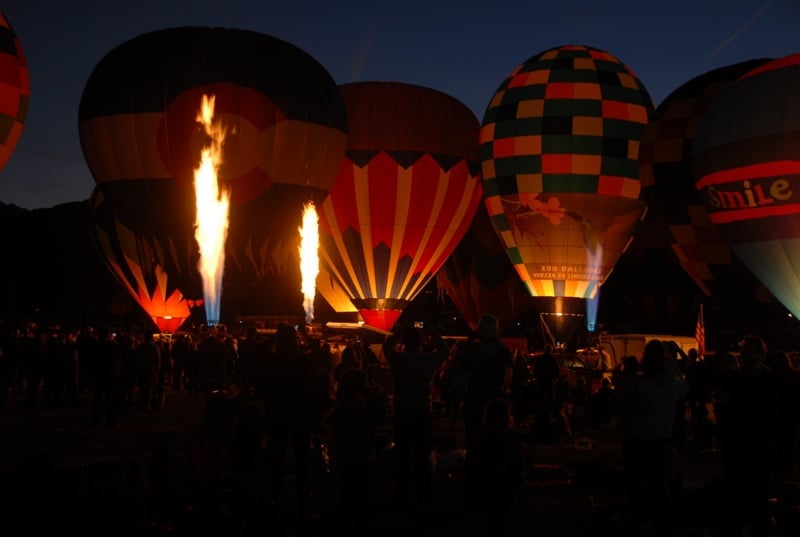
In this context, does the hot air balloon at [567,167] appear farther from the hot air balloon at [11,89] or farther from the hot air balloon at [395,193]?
the hot air balloon at [11,89]

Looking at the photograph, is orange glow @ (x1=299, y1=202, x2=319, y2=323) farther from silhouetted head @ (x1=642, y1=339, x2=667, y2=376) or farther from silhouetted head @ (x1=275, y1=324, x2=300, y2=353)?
silhouetted head @ (x1=642, y1=339, x2=667, y2=376)

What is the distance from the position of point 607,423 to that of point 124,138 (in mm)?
11744

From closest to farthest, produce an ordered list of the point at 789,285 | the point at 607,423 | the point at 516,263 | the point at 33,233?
1. the point at 607,423
2. the point at 789,285
3. the point at 516,263
4. the point at 33,233

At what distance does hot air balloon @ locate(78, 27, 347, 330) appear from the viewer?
1867 centimetres

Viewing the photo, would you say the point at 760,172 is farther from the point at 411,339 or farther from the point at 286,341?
the point at 286,341

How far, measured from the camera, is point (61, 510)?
596 cm

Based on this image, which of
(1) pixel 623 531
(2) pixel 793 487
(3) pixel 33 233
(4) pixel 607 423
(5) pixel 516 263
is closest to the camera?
(1) pixel 623 531

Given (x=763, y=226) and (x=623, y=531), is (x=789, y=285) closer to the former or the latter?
(x=763, y=226)

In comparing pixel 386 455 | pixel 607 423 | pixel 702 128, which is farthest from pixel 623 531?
pixel 702 128

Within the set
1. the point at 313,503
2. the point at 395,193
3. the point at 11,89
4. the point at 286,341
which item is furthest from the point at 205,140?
the point at 286,341

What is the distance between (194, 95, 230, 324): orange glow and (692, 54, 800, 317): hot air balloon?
9.45 meters

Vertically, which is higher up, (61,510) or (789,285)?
(789,285)

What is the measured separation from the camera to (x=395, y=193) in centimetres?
2388

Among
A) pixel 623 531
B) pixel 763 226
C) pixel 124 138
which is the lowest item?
pixel 623 531
